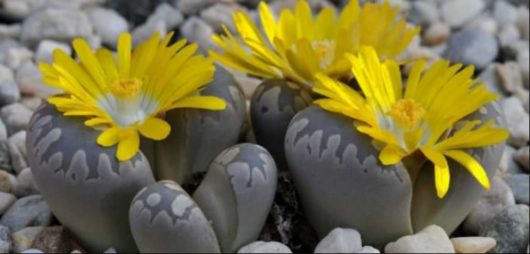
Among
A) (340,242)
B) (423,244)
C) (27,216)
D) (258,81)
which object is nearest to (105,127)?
(27,216)

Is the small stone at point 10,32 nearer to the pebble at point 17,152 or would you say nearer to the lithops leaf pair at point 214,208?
the pebble at point 17,152

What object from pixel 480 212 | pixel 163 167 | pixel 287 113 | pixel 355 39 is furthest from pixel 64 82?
pixel 480 212

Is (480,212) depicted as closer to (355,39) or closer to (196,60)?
(355,39)

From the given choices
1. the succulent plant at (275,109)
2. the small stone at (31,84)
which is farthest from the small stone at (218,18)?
the succulent plant at (275,109)

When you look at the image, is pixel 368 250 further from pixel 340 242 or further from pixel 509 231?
pixel 509 231

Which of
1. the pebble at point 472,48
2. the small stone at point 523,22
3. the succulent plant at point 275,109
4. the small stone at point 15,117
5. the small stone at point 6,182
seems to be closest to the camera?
the succulent plant at point 275,109
